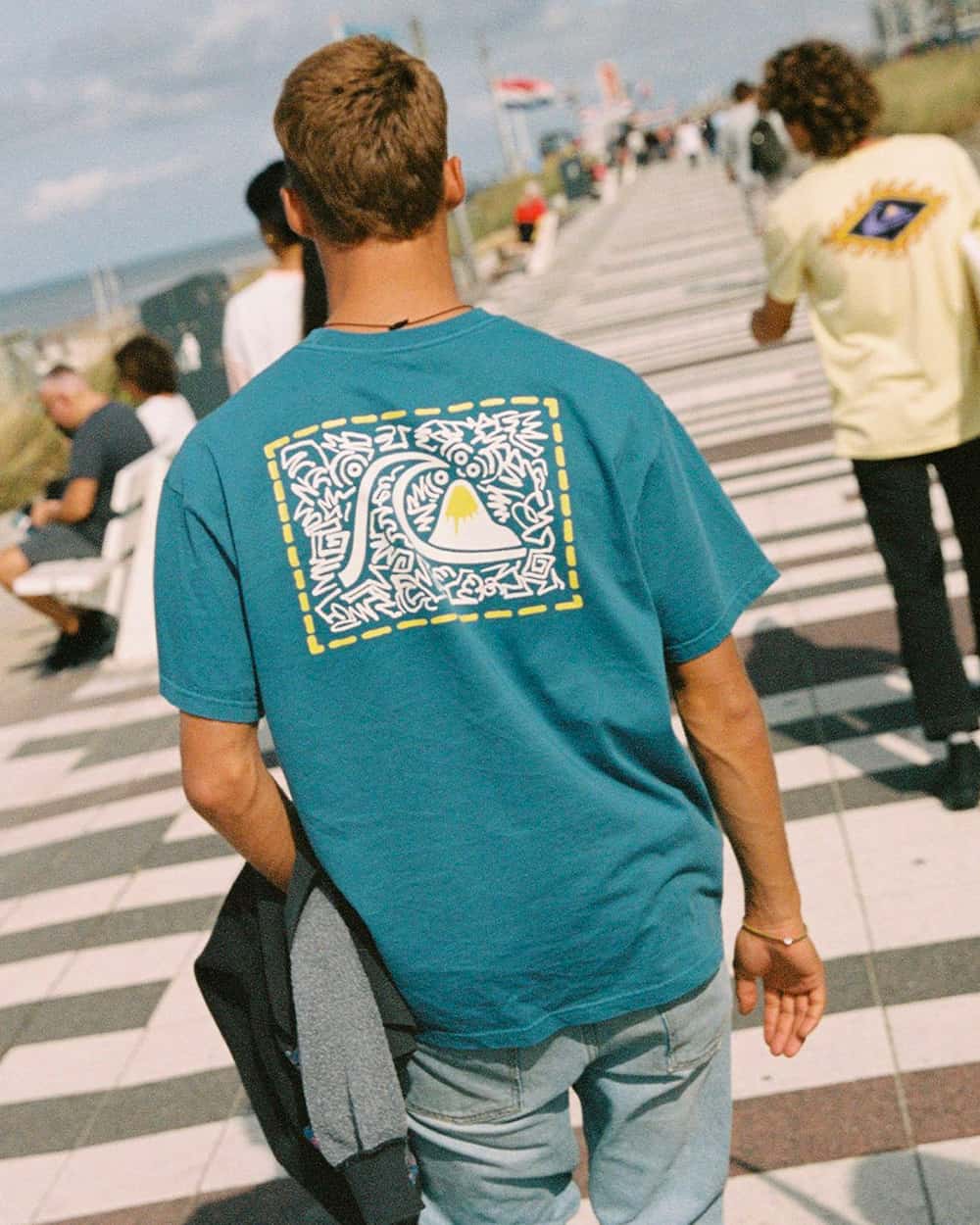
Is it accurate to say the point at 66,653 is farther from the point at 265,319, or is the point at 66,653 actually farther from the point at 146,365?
the point at 265,319

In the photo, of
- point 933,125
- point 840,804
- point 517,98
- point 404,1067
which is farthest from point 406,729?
point 517,98

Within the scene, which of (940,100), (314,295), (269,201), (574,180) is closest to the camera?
(314,295)

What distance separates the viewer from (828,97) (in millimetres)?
4375

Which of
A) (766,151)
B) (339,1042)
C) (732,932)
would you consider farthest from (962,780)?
(766,151)

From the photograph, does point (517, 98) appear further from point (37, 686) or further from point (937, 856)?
point (937, 856)

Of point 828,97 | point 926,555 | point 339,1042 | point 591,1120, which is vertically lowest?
point 926,555

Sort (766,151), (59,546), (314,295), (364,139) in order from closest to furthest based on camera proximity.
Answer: (364,139), (314,295), (59,546), (766,151)

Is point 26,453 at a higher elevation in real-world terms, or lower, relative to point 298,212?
lower

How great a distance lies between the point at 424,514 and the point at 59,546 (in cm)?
784

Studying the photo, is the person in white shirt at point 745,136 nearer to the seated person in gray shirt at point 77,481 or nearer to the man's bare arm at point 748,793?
the seated person in gray shirt at point 77,481

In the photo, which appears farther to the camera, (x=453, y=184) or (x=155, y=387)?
(x=155, y=387)

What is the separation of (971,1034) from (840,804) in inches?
55.9

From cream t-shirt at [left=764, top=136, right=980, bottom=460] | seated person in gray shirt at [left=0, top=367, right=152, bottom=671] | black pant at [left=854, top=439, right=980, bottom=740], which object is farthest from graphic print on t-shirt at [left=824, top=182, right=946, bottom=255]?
seated person in gray shirt at [left=0, top=367, right=152, bottom=671]

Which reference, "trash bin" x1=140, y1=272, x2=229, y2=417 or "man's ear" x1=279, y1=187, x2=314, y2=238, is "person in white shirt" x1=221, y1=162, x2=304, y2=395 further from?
"trash bin" x1=140, y1=272, x2=229, y2=417
